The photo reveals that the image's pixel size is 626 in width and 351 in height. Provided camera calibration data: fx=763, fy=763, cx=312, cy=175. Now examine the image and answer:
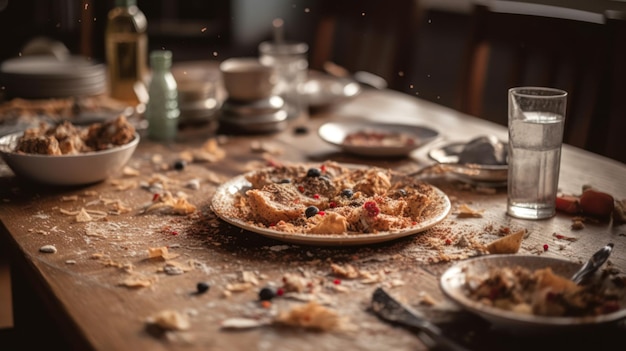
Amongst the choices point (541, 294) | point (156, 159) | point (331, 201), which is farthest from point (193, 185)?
point (541, 294)

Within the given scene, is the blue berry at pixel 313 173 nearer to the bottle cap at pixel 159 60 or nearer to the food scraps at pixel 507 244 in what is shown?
the food scraps at pixel 507 244

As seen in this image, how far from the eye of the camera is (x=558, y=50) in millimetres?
2422

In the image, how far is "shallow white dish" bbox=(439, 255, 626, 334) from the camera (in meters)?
1.05

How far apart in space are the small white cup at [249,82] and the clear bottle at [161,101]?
0.18m

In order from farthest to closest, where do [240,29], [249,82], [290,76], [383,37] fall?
[240,29] < [383,37] < [290,76] < [249,82]

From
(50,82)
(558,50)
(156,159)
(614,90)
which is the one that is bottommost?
(156,159)

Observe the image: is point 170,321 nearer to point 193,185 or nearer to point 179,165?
point 193,185

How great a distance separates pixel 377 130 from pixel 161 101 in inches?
25.8

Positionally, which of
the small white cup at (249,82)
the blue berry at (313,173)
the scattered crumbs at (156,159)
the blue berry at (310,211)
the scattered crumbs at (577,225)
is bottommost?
the scattered crumbs at (156,159)

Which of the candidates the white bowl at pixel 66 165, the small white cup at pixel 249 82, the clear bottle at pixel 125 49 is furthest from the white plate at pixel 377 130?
the clear bottle at pixel 125 49

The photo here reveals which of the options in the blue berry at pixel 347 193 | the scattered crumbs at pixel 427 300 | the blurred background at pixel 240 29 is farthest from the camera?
the blurred background at pixel 240 29

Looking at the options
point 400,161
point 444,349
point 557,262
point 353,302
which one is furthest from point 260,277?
point 400,161

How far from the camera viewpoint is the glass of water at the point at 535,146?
1554 mm

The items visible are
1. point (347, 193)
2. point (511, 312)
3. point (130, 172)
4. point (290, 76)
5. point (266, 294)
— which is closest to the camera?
point (511, 312)
